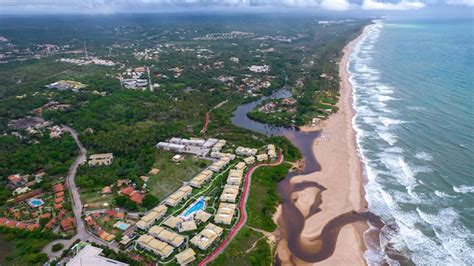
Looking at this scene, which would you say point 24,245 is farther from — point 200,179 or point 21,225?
point 200,179

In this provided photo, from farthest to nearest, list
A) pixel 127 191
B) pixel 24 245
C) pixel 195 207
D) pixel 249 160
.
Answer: pixel 249 160 < pixel 127 191 < pixel 195 207 < pixel 24 245

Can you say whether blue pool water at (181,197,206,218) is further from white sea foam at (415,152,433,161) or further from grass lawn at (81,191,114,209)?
white sea foam at (415,152,433,161)

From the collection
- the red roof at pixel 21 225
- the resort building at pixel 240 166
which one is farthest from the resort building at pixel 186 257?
the red roof at pixel 21 225

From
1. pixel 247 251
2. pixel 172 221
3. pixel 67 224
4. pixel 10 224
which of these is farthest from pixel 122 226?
pixel 247 251

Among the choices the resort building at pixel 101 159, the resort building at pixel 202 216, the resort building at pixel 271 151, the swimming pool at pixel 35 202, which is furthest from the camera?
the resort building at pixel 271 151

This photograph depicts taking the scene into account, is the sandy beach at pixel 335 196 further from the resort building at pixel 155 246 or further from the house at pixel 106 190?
the house at pixel 106 190

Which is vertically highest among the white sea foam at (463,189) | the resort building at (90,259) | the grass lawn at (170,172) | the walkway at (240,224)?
the white sea foam at (463,189)

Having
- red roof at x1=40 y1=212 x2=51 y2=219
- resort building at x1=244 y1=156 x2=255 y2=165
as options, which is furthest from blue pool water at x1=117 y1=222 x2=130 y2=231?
resort building at x1=244 y1=156 x2=255 y2=165
